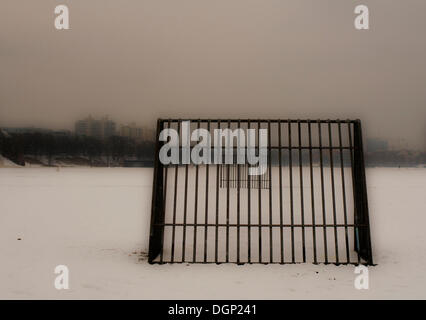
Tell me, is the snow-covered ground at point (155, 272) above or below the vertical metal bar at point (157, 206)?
below

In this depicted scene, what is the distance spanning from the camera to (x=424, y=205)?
10391mm

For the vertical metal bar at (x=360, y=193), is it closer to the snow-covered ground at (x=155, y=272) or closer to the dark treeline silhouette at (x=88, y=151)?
the snow-covered ground at (x=155, y=272)

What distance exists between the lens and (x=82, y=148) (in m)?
46.5

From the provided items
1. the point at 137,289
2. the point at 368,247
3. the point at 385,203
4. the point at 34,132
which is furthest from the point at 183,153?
the point at 34,132

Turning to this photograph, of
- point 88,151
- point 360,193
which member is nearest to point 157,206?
point 360,193

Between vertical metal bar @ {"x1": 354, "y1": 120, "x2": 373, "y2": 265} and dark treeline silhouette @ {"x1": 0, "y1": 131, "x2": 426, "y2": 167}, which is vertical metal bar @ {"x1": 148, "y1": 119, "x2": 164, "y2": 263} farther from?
dark treeline silhouette @ {"x1": 0, "y1": 131, "x2": 426, "y2": 167}

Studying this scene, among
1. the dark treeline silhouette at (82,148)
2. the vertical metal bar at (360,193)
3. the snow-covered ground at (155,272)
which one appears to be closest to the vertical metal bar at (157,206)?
the snow-covered ground at (155,272)

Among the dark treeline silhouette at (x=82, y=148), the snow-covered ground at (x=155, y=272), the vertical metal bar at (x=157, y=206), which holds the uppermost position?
the dark treeline silhouette at (x=82, y=148)

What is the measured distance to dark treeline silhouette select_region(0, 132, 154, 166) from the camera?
4235 centimetres

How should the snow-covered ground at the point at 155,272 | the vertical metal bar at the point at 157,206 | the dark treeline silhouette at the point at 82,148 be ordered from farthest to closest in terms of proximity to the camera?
the dark treeline silhouette at the point at 82,148 < the vertical metal bar at the point at 157,206 < the snow-covered ground at the point at 155,272

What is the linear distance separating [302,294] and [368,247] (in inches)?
59.7

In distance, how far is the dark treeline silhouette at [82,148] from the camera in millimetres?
42347

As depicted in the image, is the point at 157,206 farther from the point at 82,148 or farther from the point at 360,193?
the point at 82,148
